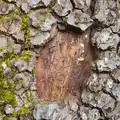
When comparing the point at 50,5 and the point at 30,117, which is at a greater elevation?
the point at 50,5

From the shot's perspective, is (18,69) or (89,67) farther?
(89,67)

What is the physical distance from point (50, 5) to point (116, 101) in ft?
1.44

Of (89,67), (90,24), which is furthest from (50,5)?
(89,67)

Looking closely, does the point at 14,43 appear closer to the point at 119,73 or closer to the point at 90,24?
the point at 90,24

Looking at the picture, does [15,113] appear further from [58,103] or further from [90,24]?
[90,24]

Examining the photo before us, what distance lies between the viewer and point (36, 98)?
46.1 inches

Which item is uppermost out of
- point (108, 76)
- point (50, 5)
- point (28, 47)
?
point (50, 5)

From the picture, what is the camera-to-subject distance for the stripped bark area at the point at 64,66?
1.19 m

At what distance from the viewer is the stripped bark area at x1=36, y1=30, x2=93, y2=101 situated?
47.0 inches

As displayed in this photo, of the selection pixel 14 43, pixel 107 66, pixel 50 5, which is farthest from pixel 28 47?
pixel 107 66

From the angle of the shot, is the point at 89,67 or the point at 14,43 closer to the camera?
the point at 14,43

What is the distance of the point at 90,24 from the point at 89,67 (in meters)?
0.17

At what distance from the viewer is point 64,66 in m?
1.22

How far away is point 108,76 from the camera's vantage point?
1208 millimetres
